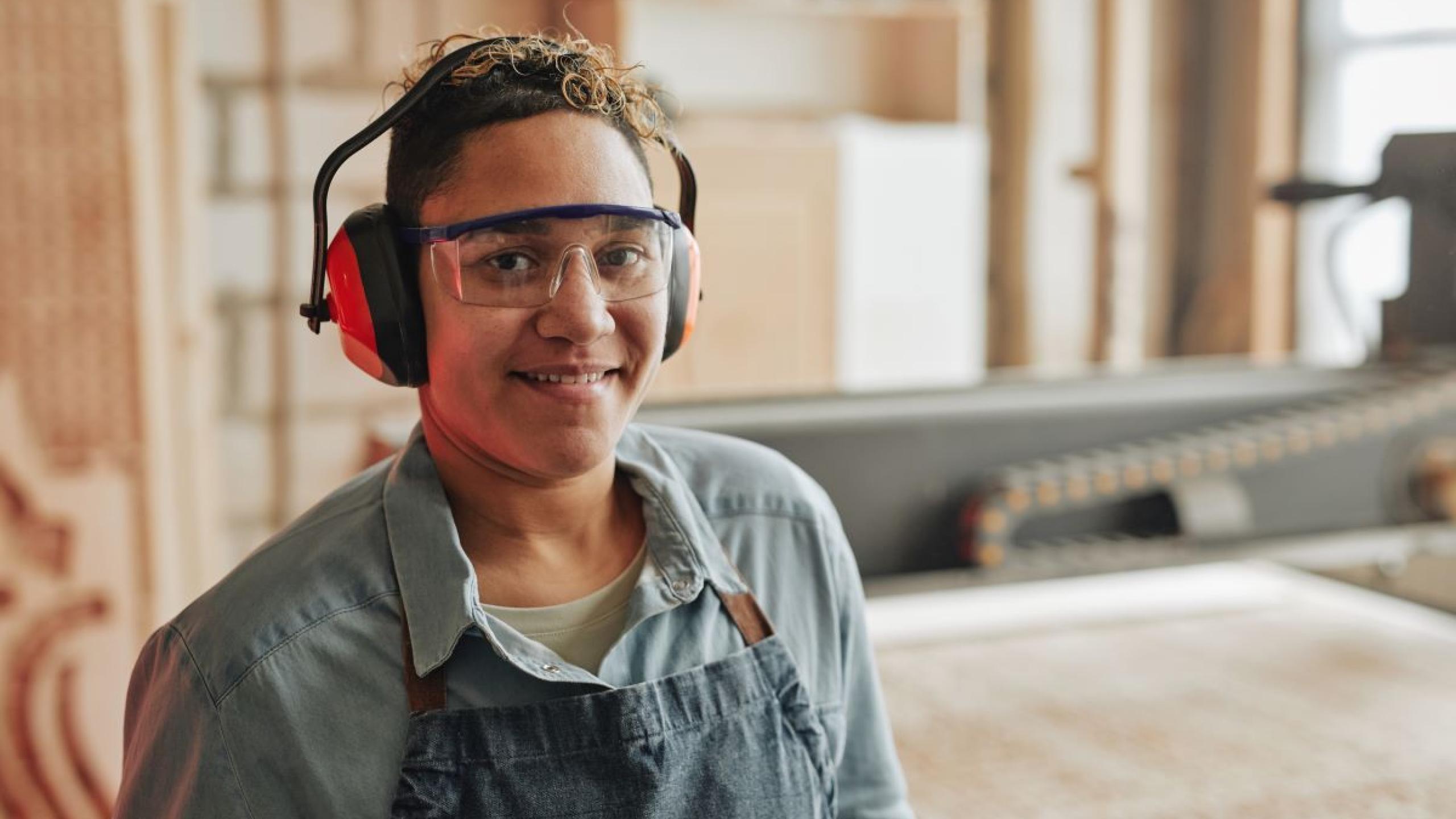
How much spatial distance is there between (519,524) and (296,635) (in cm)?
19

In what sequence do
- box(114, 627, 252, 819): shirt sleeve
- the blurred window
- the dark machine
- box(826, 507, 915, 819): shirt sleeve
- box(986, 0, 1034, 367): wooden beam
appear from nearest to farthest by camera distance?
box(114, 627, 252, 819): shirt sleeve → box(826, 507, 915, 819): shirt sleeve → the dark machine → the blurred window → box(986, 0, 1034, 367): wooden beam

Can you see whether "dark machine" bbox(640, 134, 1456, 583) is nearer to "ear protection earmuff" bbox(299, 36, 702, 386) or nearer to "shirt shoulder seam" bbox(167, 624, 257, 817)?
"ear protection earmuff" bbox(299, 36, 702, 386)

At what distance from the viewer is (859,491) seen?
63.7 inches

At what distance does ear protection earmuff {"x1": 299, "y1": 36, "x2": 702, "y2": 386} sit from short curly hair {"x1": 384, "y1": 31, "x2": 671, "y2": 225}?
11 mm

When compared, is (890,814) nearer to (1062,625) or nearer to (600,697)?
(600,697)

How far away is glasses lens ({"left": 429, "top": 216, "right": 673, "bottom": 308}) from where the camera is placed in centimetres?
92

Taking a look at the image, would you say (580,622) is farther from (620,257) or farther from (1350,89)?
(1350,89)

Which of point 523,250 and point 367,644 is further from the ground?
point 523,250

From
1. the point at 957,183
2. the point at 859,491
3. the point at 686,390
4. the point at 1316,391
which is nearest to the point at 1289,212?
the point at 957,183

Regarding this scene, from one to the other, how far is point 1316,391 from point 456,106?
1419 millimetres

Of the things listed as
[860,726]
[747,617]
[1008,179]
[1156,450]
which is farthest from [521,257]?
[1008,179]

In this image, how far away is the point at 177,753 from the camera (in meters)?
0.87

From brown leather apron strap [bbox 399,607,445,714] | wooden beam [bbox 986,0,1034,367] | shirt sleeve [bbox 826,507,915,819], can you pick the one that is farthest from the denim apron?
wooden beam [bbox 986,0,1034,367]

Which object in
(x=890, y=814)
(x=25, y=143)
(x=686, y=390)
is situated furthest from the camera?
(x=686, y=390)
